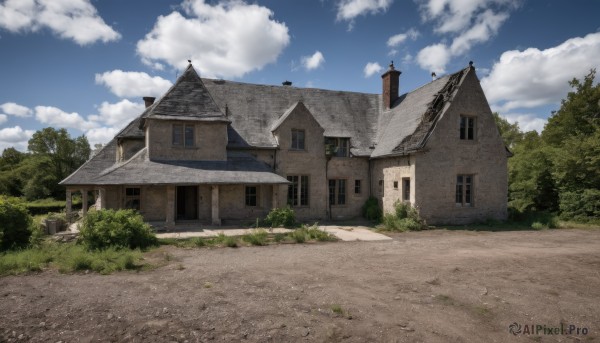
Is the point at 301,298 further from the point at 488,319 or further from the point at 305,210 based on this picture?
the point at 305,210

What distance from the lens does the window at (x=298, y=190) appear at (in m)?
21.1

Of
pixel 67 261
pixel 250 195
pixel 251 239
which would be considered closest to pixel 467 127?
pixel 250 195

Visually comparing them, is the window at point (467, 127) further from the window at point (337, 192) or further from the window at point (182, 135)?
the window at point (182, 135)

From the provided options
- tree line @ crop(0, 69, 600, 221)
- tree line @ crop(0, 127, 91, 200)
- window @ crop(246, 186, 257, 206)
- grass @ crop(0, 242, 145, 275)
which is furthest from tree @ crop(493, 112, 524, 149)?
tree line @ crop(0, 127, 91, 200)

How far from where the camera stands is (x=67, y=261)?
9883 mm

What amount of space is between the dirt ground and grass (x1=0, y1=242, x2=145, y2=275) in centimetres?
45

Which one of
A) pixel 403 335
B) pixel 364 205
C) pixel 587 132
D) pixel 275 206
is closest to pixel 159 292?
pixel 403 335

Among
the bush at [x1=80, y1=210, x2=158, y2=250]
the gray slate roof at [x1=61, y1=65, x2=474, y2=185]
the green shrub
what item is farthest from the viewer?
the gray slate roof at [x1=61, y1=65, x2=474, y2=185]

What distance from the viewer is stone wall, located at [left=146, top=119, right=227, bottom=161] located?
1842cm

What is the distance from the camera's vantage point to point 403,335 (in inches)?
227

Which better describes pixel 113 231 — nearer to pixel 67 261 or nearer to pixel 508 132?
pixel 67 261

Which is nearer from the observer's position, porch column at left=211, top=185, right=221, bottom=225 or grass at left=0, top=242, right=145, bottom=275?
grass at left=0, top=242, right=145, bottom=275

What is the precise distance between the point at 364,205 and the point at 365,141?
4.30 m

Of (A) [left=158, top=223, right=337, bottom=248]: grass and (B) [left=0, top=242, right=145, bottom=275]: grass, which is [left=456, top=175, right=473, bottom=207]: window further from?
(B) [left=0, top=242, right=145, bottom=275]: grass
